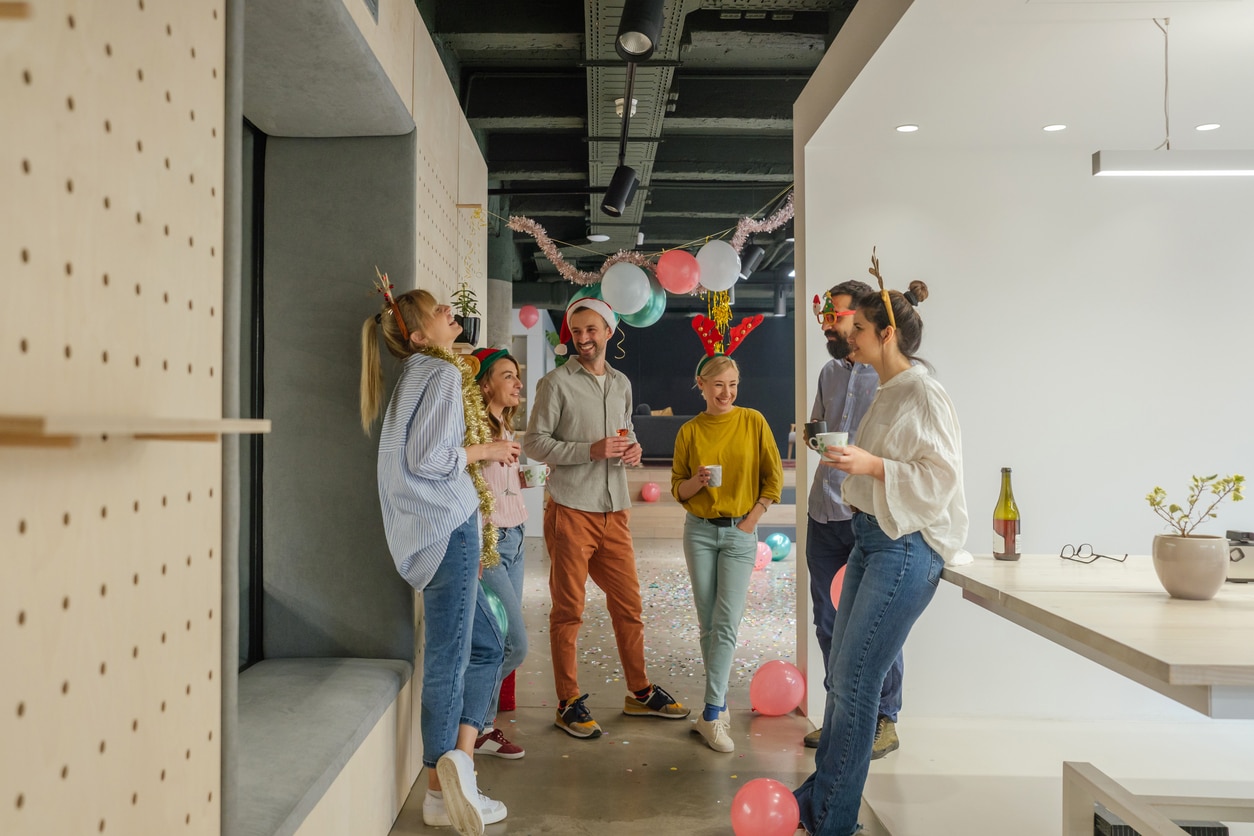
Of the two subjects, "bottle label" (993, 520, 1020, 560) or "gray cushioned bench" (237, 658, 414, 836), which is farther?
"bottle label" (993, 520, 1020, 560)

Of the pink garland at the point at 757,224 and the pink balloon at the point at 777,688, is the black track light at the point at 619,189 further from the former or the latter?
the pink balloon at the point at 777,688

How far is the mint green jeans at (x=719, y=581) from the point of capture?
3.49 m

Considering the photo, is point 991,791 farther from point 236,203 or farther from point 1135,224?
point 236,203

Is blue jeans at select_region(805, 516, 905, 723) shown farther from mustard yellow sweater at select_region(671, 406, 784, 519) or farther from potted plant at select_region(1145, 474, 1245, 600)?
potted plant at select_region(1145, 474, 1245, 600)

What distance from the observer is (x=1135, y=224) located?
3854mm

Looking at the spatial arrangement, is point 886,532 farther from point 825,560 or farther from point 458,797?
point 458,797

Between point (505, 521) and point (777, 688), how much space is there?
1.29 metres

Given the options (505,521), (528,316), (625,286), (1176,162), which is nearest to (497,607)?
(505,521)

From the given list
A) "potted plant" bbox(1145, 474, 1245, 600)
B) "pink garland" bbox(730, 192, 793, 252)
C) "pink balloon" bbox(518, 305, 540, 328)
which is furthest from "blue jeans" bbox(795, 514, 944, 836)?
"pink balloon" bbox(518, 305, 540, 328)

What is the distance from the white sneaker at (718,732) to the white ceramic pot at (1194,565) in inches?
69.8

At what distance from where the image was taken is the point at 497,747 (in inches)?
129

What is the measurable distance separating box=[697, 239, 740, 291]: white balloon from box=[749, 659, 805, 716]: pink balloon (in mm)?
3243

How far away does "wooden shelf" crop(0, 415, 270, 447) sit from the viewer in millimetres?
769

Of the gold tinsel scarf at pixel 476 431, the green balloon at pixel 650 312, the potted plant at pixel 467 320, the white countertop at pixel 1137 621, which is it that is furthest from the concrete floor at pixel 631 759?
the green balloon at pixel 650 312
